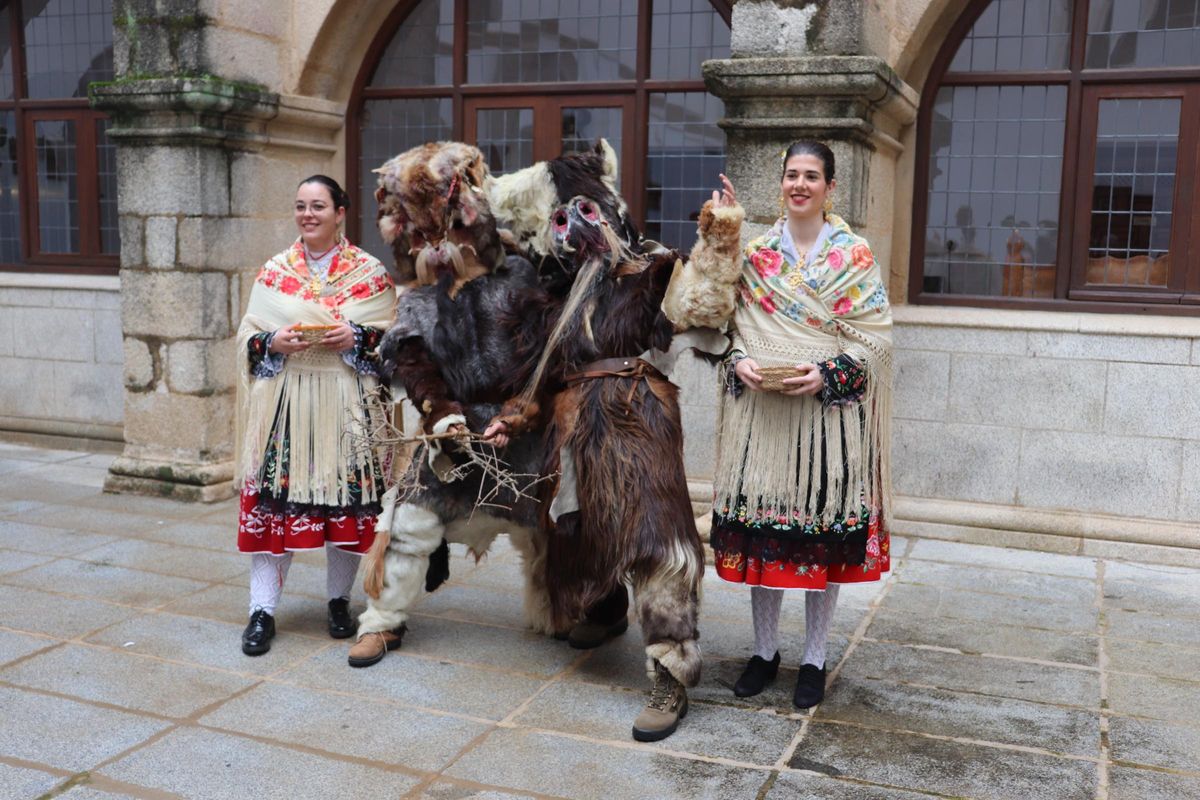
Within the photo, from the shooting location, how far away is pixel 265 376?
4.12 meters

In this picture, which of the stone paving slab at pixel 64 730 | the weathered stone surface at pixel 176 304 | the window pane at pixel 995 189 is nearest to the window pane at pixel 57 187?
the weathered stone surface at pixel 176 304

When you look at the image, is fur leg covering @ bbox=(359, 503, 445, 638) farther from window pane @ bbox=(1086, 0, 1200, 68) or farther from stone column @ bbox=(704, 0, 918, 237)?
window pane @ bbox=(1086, 0, 1200, 68)

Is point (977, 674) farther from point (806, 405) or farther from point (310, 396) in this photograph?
point (310, 396)

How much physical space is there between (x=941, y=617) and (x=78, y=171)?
20.5ft

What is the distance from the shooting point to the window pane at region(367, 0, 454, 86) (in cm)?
668

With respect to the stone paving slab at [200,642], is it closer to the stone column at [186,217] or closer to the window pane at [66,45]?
the stone column at [186,217]

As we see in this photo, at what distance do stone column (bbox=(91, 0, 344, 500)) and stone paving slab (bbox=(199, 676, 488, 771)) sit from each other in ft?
9.65

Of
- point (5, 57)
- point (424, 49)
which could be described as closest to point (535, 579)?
point (424, 49)

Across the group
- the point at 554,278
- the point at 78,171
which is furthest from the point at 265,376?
the point at 78,171

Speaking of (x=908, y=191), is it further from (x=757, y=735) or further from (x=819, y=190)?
(x=757, y=735)

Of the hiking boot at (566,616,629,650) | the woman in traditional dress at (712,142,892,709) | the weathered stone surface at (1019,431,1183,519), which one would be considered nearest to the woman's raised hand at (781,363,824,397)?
the woman in traditional dress at (712,142,892,709)

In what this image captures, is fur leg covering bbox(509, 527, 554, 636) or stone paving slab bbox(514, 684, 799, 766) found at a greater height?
fur leg covering bbox(509, 527, 554, 636)

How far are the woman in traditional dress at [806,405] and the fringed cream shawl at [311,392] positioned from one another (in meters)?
1.32

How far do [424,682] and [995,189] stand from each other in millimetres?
3787
